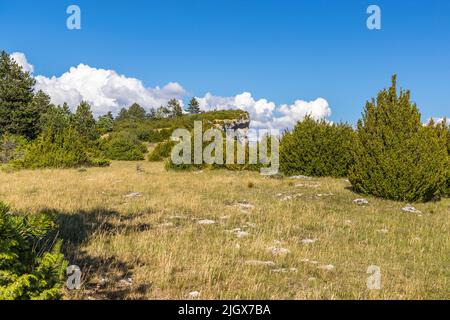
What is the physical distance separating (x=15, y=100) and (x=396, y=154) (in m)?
41.2

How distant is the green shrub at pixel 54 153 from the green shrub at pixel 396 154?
67.9 feet

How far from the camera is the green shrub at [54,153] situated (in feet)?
84.2

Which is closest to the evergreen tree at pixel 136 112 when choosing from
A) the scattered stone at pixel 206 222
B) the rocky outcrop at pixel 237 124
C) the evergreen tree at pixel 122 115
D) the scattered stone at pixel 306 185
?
the evergreen tree at pixel 122 115

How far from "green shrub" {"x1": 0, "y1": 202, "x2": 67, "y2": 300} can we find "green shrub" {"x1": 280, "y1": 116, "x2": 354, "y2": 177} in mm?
18008

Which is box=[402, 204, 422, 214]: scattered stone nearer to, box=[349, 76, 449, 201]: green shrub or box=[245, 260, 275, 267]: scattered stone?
box=[349, 76, 449, 201]: green shrub

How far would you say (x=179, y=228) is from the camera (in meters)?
8.64

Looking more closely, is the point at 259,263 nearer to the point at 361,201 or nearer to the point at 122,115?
the point at 361,201

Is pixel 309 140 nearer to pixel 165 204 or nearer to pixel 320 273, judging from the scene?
pixel 165 204

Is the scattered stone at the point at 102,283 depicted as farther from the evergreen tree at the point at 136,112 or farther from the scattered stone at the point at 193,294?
the evergreen tree at the point at 136,112

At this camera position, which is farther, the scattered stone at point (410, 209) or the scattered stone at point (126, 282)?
the scattered stone at point (410, 209)

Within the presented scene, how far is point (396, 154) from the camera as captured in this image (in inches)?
530

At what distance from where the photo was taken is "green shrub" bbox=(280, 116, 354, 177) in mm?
20734

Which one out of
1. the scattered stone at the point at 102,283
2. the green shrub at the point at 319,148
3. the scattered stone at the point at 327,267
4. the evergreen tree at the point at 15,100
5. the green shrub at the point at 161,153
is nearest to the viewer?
the scattered stone at the point at 102,283

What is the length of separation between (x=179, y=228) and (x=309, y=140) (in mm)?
13898
